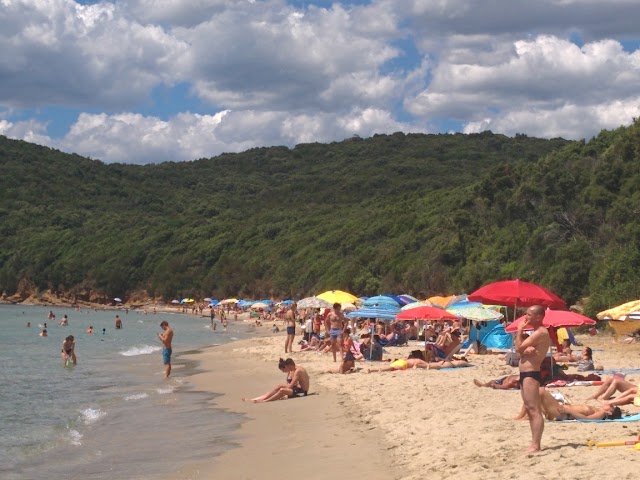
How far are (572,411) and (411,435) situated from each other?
168 cm

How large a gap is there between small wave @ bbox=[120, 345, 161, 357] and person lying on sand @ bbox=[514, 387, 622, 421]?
20268 millimetres

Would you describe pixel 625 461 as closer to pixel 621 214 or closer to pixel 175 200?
pixel 621 214

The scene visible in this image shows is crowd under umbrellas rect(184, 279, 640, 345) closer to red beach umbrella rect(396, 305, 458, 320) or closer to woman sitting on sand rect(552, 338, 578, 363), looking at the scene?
red beach umbrella rect(396, 305, 458, 320)

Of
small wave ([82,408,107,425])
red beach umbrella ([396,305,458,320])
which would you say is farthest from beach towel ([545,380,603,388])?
small wave ([82,408,107,425])

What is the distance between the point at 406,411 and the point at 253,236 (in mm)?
73156

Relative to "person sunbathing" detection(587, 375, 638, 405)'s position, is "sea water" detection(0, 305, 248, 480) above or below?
below

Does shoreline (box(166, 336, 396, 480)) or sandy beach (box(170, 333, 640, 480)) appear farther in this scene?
shoreline (box(166, 336, 396, 480))

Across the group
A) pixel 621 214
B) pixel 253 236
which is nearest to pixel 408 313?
pixel 621 214

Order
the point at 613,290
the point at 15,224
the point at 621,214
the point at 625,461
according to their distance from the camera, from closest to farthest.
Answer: the point at 625,461
the point at 613,290
the point at 621,214
the point at 15,224

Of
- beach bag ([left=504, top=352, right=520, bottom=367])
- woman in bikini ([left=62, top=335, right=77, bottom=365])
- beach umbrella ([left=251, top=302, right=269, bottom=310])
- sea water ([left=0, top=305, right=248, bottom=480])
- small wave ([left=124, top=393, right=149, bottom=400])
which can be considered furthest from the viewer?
beach umbrella ([left=251, top=302, right=269, bottom=310])

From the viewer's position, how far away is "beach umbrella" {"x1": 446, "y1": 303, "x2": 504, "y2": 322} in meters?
19.2

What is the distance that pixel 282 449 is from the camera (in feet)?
29.7

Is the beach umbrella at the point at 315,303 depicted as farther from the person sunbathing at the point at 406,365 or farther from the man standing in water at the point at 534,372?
the man standing in water at the point at 534,372

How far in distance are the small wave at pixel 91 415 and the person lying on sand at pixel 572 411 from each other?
6823 millimetres
